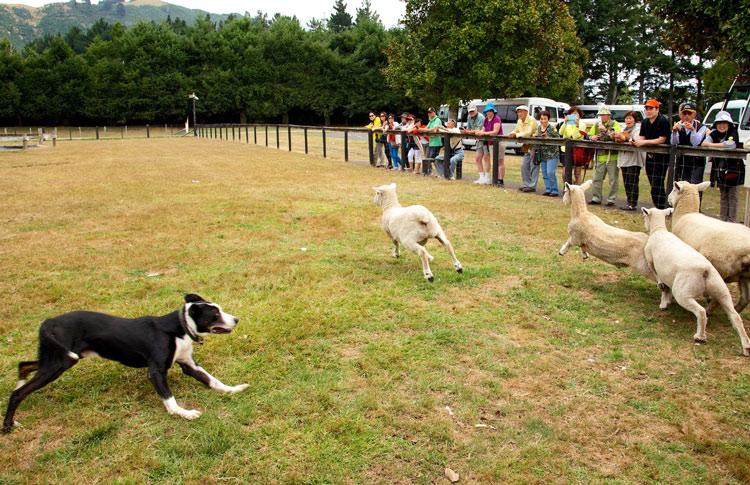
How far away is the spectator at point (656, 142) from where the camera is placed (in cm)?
953

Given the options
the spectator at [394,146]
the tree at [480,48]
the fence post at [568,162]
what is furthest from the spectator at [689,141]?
the tree at [480,48]

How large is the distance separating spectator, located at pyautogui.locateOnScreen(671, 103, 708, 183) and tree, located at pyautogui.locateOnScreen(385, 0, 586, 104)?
22.2m

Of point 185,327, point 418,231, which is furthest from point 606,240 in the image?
point 185,327

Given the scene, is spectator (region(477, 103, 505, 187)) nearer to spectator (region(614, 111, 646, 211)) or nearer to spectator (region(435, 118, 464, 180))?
spectator (region(435, 118, 464, 180))

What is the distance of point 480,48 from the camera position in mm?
31922

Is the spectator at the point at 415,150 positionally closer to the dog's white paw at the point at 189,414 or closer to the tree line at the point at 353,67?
the dog's white paw at the point at 189,414

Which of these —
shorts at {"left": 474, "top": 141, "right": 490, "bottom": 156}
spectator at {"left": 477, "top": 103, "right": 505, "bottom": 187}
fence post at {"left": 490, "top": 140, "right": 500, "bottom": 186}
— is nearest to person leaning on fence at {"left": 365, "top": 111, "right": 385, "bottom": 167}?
spectator at {"left": 477, "top": 103, "right": 505, "bottom": 187}

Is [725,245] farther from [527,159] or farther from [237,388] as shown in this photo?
[527,159]

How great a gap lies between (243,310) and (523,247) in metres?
3.83

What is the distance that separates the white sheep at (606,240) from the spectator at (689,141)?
400 cm

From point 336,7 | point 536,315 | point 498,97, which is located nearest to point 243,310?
point 536,315

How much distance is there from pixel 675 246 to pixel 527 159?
7923 mm

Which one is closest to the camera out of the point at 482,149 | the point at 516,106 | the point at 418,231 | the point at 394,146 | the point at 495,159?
the point at 418,231

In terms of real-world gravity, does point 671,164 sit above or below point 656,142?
below
